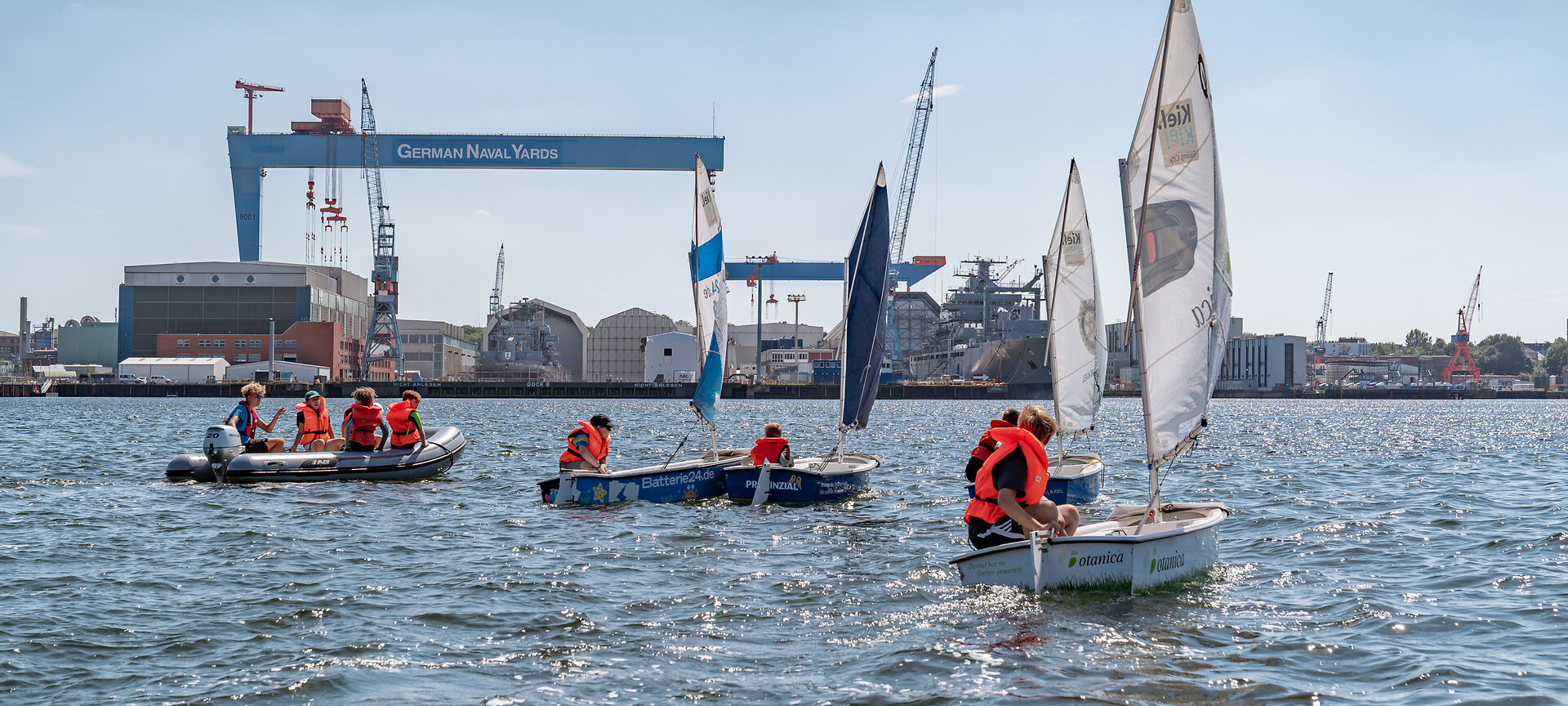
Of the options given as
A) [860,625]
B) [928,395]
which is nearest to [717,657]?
[860,625]

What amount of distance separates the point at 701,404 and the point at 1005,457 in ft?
30.4

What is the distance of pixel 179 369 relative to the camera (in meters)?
97.4

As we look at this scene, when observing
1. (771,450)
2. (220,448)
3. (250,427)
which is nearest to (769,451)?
(771,450)

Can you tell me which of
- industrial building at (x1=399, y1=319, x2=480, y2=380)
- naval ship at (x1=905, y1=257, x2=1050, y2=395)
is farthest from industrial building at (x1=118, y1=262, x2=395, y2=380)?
naval ship at (x1=905, y1=257, x2=1050, y2=395)

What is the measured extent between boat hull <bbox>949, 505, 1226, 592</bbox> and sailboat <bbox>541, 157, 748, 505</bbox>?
783 cm

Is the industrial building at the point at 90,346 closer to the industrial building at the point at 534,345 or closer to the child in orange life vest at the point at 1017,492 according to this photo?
the industrial building at the point at 534,345

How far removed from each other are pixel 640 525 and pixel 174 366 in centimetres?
9826

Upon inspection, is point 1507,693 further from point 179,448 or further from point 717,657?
point 179,448

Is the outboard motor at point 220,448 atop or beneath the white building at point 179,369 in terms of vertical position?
beneath

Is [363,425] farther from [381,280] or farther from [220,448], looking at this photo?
[381,280]

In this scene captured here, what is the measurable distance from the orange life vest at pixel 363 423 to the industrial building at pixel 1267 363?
388 feet

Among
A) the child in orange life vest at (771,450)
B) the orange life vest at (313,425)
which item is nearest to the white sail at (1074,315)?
the child in orange life vest at (771,450)

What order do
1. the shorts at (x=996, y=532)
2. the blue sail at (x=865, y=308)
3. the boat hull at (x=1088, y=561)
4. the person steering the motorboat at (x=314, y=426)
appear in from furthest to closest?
the person steering the motorboat at (x=314, y=426) < the blue sail at (x=865, y=308) < the shorts at (x=996, y=532) < the boat hull at (x=1088, y=561)

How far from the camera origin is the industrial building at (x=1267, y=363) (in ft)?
400
